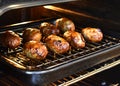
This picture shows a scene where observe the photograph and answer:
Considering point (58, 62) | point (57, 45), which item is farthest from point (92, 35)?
point (58, 62)

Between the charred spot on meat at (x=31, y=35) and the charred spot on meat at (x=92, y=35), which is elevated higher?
the charred spot on meat at (x=31, y=35)

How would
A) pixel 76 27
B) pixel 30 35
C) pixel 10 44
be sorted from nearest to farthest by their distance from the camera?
pixel 10 44 < pixel 30 35 < pixel 76 27

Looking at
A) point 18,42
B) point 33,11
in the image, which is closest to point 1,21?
point 33,11

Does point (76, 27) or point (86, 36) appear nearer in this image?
point (86, 36)

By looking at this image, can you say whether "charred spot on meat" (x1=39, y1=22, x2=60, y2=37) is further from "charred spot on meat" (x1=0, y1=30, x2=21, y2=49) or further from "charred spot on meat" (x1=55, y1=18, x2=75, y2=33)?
"charred spot on meat" (x1=0, y1=30, x2=21, y2=49)

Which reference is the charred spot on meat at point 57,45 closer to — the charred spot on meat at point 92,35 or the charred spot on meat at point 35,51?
the charred spot on meat at point 35,51

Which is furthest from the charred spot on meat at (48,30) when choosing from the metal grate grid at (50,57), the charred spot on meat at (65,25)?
the metal grate grid at (50,57)

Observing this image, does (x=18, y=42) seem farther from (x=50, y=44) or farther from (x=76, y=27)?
(x=76, y=27)
